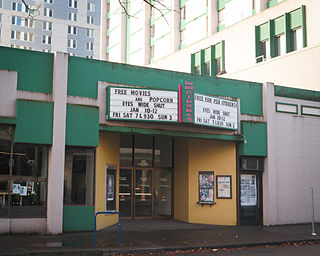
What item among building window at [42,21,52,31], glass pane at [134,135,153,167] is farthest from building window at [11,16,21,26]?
glass pane at [134,135,153,167]

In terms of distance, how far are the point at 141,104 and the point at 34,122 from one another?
3.79 m

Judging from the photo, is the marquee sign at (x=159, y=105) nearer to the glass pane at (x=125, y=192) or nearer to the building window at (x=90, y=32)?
the glass pane at (x=125, y=192)

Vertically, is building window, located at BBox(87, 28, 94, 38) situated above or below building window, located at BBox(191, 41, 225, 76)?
above

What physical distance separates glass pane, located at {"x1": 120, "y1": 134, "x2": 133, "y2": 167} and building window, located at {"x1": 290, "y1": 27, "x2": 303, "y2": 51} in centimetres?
1234

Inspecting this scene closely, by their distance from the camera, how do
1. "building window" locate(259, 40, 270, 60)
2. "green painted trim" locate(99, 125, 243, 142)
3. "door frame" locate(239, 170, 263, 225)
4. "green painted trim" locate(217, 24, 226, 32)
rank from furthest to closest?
"green painted trim" locate(217, 24, 226, 32)
"building window" locate(259, 40, 270, 60)
"door frame" locate(239, 170, 263, 225)
"green painted trim" locate(99, 125, 243, 142)

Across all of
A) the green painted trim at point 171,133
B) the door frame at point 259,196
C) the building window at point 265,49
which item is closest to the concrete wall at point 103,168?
the green painted trim at point 171,133

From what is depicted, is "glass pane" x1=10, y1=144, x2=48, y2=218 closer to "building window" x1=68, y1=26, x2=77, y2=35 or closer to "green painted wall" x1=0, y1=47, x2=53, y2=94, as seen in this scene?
"green painted wall" x1=0, y1=47, x2=53, y2=94

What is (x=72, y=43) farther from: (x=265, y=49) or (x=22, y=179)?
(x=22, y=179)

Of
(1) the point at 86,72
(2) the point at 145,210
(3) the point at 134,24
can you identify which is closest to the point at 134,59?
(3) the point at 134,24

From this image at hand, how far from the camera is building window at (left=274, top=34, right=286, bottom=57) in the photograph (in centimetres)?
2629

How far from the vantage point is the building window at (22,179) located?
13.5m

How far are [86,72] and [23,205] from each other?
488 cm

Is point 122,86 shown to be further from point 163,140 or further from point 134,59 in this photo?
point 134,59

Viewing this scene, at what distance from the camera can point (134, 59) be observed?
43.9 meters
